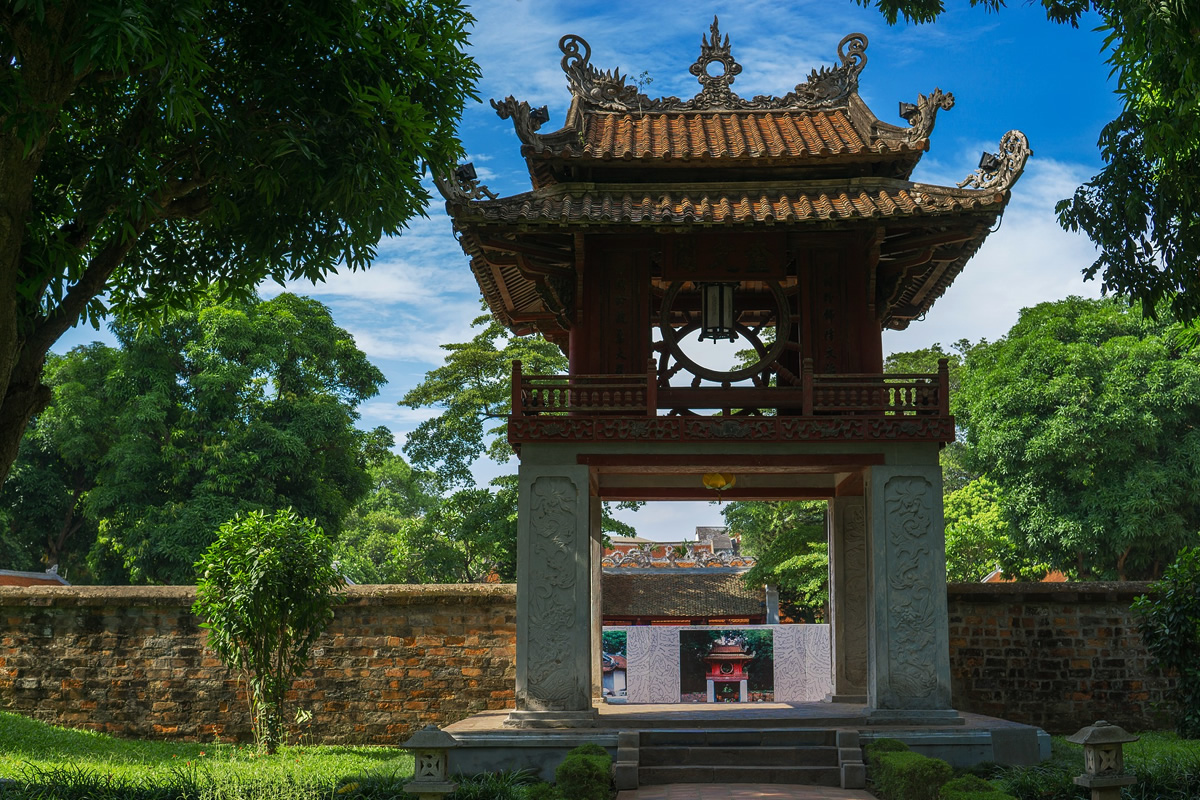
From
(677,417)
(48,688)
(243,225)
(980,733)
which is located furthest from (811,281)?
(48,688)

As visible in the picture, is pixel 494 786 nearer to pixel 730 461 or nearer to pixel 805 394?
pixel 730 461

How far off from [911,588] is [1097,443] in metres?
12.2

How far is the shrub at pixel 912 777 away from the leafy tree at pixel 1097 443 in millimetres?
13811

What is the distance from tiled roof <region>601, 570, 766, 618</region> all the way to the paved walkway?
16300mm

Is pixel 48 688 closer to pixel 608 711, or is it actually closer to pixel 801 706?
pixel 608 711

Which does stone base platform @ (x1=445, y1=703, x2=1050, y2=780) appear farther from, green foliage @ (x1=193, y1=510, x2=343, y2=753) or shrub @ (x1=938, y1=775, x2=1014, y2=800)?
green foliage @ (x1=193, y1=510, x2=343, y2=753)

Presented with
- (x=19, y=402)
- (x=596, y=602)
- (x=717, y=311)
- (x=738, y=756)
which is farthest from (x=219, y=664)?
(x=717, y=311)

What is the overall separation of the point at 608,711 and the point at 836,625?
9.67ft

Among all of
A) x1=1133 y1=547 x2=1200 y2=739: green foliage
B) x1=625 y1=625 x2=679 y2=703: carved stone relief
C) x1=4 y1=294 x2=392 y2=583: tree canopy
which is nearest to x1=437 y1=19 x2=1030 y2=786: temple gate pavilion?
x1=1133 y1=547 x2=1200 y2=739: green foliage

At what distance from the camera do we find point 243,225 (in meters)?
8.80

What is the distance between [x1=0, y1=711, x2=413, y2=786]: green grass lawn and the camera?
9.34m

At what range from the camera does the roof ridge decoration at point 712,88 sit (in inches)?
517

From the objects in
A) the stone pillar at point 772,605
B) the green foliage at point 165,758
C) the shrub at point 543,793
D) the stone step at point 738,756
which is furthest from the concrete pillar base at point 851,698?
the stone pillar at point 772,605

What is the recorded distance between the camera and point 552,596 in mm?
10352
